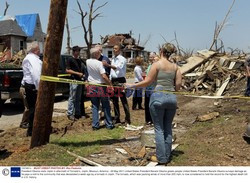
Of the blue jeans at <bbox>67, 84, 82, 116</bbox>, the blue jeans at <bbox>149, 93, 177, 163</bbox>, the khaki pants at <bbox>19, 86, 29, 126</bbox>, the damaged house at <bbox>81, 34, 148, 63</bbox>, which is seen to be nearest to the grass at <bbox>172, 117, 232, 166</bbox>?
the blue jeans at <bbox>149, 93, 177, 163</bbox>

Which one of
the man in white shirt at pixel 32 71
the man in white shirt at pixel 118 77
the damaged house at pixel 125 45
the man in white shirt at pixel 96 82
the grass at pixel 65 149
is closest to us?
the grass at pixel 65 149

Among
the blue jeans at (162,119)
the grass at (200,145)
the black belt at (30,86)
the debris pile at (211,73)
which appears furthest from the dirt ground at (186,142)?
the debris pile at (211,73)

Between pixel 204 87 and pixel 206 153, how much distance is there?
33.4 ft

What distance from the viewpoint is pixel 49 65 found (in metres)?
5.33

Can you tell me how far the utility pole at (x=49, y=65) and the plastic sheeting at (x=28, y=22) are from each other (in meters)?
41.5

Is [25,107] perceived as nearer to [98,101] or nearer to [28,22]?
[98,101]

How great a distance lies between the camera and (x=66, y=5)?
17.5 feet

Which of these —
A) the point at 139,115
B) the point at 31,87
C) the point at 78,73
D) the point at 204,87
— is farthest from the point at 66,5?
the point at 204,87

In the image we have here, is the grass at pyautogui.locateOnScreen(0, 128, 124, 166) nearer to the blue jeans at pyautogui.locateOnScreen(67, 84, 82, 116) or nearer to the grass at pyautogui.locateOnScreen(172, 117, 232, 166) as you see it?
the grass at pyautogui.locateOnScreen(172, 117, 232, 166)

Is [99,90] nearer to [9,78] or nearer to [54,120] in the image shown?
[54,120]

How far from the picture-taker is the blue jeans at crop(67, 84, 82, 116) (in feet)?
28.0

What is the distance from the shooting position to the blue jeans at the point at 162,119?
4.84 m

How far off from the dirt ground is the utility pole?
18.4 inches

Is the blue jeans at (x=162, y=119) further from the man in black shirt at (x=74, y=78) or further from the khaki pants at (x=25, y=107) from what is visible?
the man in black shirt at (x=74, y=78)
